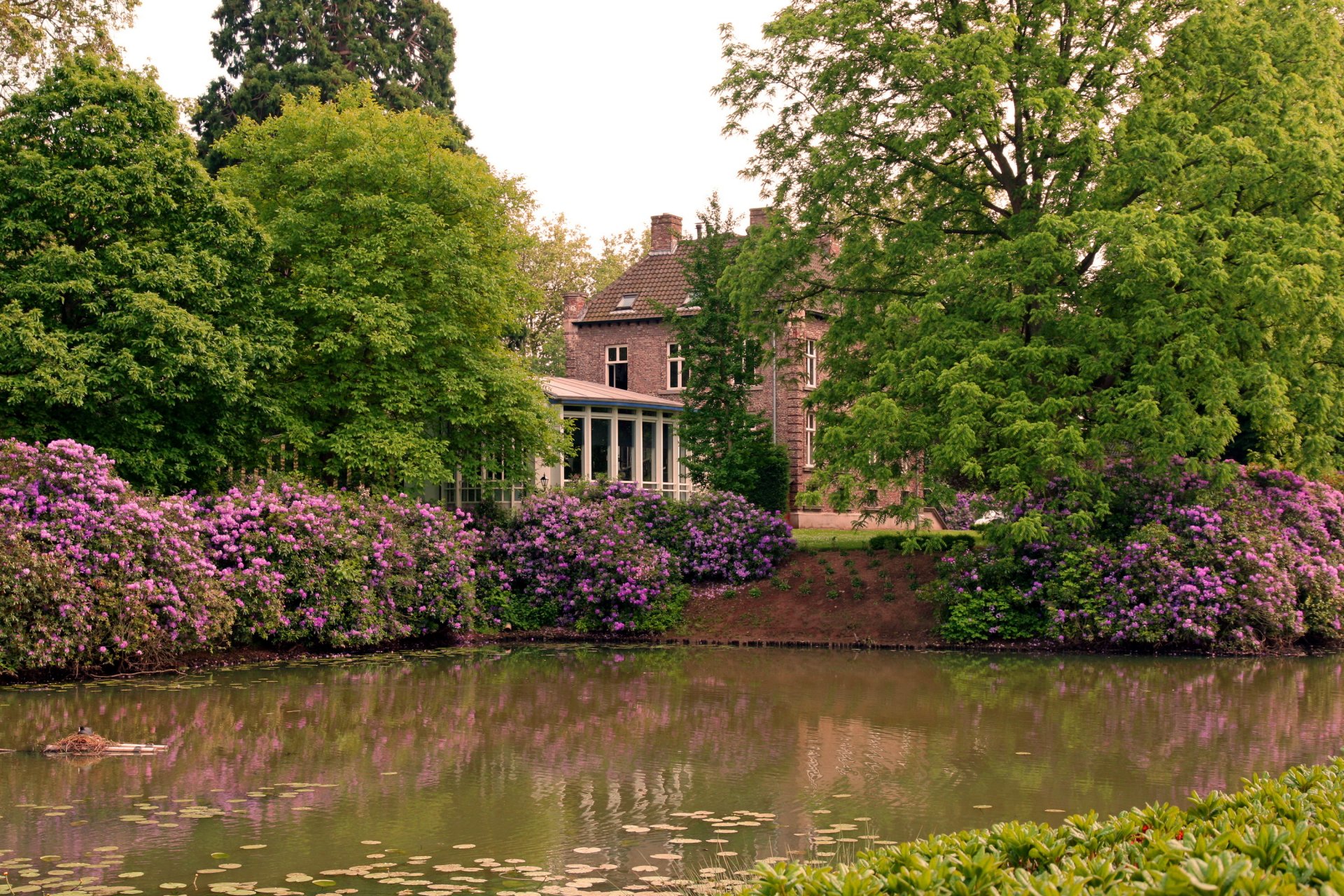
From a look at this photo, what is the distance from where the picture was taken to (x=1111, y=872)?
4.52 meters

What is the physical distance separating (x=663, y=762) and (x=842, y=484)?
12934 mm

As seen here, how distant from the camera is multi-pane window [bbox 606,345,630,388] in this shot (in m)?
46.1

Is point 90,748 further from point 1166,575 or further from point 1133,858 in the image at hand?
point 1166,575

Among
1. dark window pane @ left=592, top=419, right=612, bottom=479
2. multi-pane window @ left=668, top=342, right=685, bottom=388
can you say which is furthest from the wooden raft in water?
multi-pane window @ left=668, top=342, right=685, bottom=388

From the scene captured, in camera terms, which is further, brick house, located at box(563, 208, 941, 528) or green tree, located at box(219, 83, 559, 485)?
brick house, located at box(563, 208, 941, 528)

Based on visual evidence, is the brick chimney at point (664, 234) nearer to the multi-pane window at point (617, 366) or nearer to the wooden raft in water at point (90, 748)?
the multi-pane window at point (617, 366)

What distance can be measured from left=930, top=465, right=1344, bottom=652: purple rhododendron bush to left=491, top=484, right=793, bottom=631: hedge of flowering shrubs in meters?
4.48

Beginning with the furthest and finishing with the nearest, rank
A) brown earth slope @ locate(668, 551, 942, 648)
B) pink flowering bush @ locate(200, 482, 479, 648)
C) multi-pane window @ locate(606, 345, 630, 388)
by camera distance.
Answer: multi-pane window @ locate(606, 345, 630, 388) < brown earth slope @ locate(668, 551, 942, 648) < pink flowering bush @ locate(200, 482, 479, 648)

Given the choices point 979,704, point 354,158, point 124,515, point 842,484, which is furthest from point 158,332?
point 979,704

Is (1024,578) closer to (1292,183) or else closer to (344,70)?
(1292,183)

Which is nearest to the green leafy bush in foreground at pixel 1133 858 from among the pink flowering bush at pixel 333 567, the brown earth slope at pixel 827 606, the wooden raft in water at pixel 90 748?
the wooden raft in water at pixel 90 748

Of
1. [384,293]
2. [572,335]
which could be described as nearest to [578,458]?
[384,293]

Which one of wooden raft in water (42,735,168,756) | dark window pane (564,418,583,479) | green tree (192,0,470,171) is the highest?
green tree (192,0,470,171)

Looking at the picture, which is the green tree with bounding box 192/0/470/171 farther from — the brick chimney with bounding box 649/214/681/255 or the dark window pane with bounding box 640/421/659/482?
the dark window pane with bounding box 640/421/659/482
